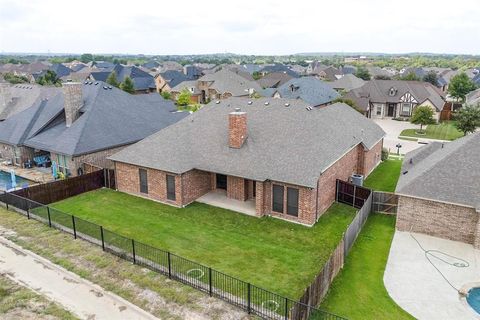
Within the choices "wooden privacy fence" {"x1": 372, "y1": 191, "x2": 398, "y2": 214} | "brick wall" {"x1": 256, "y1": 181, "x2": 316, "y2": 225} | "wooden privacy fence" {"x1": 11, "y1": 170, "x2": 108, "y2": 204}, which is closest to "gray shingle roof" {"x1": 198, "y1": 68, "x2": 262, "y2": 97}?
"wooden privacy fence" {"x1": 11, "y1": 170, "x2": 108, "y2": 204}

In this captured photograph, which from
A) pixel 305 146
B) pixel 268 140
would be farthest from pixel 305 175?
pixel 268 140

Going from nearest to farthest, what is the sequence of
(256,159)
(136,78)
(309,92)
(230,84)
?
(256,159), (309,92), (230,84), (136,78)

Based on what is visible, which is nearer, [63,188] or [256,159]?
[256,159]

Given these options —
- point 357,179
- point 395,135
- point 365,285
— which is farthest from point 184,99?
point 365,285

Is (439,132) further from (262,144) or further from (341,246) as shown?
(341,246)

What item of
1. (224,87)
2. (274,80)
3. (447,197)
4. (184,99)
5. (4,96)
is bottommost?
(447,197)

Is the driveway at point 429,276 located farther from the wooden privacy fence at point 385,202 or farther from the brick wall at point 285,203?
the brick wall at point 285,203

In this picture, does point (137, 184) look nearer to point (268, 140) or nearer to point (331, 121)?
point (268, 140)
